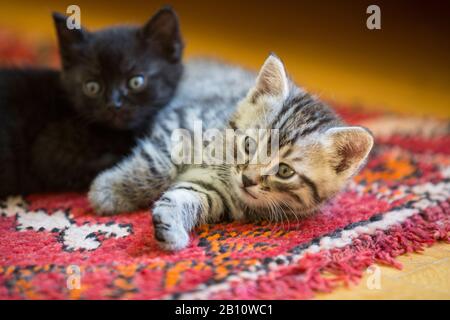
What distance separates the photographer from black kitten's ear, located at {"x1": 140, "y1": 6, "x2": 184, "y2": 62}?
5.54 ft

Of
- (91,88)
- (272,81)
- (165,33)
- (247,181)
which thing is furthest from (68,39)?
(247,181)

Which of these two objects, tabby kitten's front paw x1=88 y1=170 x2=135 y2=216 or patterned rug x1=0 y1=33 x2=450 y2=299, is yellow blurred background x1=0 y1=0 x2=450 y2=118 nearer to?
patterned rug x1=0 y1=33 x2=450 y2=299

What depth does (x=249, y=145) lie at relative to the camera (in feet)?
4.27

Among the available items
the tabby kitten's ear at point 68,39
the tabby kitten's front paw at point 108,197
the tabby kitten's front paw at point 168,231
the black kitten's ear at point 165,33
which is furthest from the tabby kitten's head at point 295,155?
the tabby kitten's ear at point 68,39

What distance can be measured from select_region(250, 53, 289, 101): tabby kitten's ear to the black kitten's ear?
48cm

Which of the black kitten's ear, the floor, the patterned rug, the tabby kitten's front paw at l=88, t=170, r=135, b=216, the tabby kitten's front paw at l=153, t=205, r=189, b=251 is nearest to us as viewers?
the patterned rug

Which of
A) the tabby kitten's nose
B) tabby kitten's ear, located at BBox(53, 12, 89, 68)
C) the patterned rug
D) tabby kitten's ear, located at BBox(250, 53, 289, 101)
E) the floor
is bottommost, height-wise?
the patterned rug

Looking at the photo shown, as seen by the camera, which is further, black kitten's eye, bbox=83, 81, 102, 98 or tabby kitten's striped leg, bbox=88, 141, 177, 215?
black kitten's eye, bbox=83, 81, 102, 98

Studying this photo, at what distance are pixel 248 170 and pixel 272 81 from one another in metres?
0.29

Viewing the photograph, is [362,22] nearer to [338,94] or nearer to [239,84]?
[338,94]

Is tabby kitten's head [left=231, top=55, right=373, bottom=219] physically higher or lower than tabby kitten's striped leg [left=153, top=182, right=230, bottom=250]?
higher

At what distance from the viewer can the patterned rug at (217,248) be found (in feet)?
3.26

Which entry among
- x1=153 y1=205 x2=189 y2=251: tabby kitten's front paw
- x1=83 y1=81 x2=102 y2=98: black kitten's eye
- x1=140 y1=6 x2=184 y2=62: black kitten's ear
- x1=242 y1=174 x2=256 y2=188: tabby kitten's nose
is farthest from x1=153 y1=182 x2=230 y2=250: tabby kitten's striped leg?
x1=140 y1=6 x2=184 y2=62: black kitten's ear

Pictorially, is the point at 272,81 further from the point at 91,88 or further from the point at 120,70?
the point at 91,88
